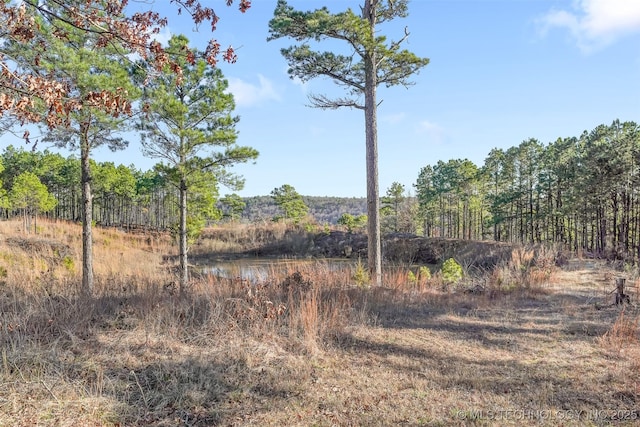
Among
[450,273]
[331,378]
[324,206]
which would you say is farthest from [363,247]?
[324,206]

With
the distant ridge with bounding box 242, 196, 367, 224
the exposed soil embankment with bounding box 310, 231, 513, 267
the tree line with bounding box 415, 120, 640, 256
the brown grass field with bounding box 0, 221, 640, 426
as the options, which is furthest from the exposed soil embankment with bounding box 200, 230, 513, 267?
the distant ridge with bounding box 242, 196, 367, 224

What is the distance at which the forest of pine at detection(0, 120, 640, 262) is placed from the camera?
20.5 meters

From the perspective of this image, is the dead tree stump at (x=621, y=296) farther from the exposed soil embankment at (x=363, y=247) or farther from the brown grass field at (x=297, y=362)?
the exposed soil embankment at (x=363, y=247)

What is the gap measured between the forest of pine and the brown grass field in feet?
24.6

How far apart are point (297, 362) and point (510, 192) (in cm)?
3538

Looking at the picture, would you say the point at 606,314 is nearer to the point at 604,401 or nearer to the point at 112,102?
the point at 604,401

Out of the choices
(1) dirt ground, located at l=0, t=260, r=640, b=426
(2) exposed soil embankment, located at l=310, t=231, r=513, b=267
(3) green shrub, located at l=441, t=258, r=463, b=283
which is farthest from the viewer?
(2) exposed soil embankment, located at l=310, t=231, r=513, b=267

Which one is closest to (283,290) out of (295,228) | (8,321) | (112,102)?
(8,321)

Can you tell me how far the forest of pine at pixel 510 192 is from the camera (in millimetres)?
20484

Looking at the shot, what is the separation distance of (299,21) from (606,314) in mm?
8189

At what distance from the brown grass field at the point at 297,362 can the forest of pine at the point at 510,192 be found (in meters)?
7.50

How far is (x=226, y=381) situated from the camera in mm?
3400

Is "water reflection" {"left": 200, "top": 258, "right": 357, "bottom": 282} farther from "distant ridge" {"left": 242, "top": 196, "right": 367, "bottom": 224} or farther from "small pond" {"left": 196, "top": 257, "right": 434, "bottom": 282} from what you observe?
"distant ridge" {"left": 242, "top": 196, "right": 367, "bottom": 224}

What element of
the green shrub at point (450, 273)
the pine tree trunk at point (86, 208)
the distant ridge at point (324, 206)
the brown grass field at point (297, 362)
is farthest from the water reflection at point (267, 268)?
the distant ridge at point (324, 206)
